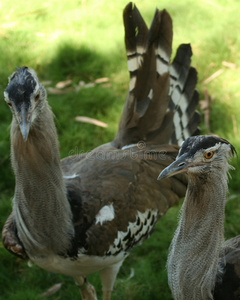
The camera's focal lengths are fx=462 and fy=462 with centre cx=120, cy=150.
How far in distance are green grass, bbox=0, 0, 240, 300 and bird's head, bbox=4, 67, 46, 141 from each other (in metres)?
1.39

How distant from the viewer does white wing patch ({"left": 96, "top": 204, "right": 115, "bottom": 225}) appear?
2.37m

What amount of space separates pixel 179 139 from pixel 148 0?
2.15 meters

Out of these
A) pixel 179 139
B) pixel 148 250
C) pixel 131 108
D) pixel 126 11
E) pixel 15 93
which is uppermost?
pixel 126 11

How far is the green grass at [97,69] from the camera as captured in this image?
3.01m

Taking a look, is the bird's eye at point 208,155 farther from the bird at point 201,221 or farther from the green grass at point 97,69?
the green grass at point 97,69

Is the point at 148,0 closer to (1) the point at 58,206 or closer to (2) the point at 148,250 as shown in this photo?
(2) the point at 148,250

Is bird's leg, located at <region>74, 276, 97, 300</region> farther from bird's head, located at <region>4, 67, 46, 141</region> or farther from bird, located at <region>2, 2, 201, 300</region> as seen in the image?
bird's head, located at <region>4, 67, 46, 141</region>

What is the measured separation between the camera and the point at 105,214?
2.39 meters

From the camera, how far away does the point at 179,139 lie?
128 inches

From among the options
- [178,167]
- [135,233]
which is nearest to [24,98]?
[178,167]

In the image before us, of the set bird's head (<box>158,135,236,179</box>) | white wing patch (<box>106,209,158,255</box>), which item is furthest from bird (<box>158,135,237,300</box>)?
white wing patch (<box>106,209,158,255</box>)

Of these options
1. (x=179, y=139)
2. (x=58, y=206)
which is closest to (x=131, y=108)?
(x=179, y=139)

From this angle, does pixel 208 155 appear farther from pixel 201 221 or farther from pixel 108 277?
pixel 108 277

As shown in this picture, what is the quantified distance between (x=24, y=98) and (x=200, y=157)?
2.55ft
